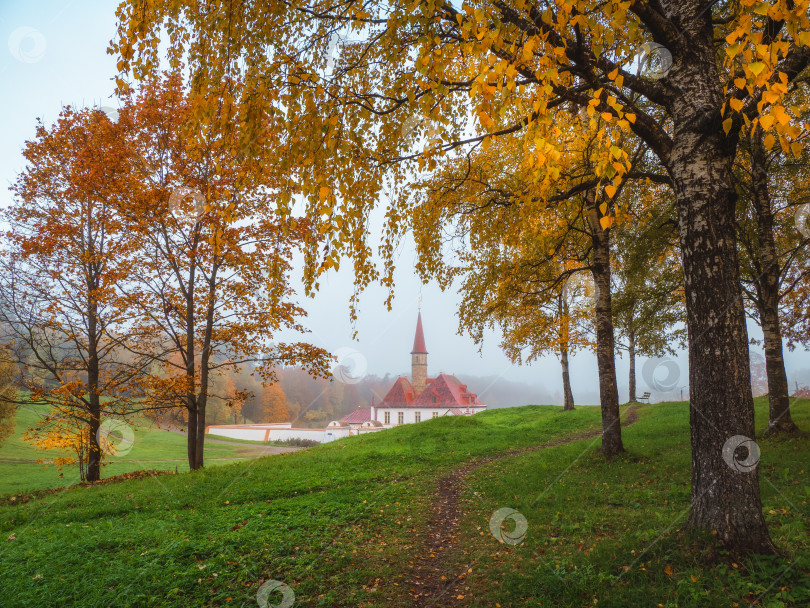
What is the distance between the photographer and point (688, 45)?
4.39 metres

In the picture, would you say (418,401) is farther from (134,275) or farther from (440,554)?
(440,554)

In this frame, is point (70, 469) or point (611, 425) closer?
point (611, 425)

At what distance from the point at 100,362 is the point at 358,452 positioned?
8.64 metres

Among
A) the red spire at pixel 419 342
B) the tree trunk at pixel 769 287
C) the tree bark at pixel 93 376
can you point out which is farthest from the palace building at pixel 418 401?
the tree trunk at pixel 769 287

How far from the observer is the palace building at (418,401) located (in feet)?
180

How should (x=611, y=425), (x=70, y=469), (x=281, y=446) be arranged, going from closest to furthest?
(x=611, y=425) < (x=70, y=469) < (x=281, y=446)

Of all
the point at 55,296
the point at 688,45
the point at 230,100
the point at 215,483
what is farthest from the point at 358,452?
the point at 688,45

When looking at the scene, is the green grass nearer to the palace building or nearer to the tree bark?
the tree bark

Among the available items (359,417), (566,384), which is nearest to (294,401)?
(359,417)

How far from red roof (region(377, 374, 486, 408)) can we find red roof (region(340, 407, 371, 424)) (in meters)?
3.23

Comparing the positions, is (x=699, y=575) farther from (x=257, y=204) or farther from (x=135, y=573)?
(x=257, y=204)

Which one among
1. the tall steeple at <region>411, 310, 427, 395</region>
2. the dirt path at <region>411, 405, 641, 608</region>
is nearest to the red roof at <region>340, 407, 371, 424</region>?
the tall steeple at <region>411, 310, 427, 395</region>

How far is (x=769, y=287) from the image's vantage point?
10289 mm

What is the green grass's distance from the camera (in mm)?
19500
